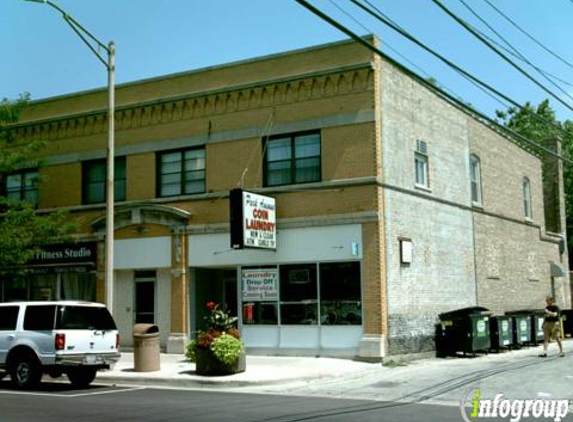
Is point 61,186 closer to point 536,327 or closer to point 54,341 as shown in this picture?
point 54,341

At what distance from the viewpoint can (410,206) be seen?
22.7 metres

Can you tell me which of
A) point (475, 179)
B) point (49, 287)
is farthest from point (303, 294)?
point (49, 287)

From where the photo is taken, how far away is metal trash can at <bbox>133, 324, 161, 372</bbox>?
745 inches

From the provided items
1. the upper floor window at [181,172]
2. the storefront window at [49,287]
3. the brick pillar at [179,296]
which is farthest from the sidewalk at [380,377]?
the upper floor window at [181,172]

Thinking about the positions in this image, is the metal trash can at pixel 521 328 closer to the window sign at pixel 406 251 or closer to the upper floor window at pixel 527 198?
the window sign at pixel 406 251

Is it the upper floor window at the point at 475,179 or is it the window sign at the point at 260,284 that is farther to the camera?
the upper floor window at the point at 475,179

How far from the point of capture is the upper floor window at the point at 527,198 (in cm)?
3291

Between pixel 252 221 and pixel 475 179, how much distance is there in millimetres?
10694

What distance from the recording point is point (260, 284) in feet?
72.9

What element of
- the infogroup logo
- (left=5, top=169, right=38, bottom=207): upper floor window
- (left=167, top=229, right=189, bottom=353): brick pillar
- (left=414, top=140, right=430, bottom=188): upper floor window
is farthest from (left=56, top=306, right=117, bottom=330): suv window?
(left=5, top=169, right=38, bottom=207): upper floor window

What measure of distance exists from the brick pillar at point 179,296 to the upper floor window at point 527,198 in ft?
54.1

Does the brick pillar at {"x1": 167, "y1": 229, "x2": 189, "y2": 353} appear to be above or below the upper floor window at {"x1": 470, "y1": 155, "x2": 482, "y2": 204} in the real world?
below

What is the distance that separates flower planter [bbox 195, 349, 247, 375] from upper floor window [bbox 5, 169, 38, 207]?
12.2m

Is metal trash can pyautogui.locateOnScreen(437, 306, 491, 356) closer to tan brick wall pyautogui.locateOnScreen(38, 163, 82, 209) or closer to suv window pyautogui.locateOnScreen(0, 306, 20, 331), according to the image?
suv window pyautogui.locateOnScreen(0, 306, 20, 331)
